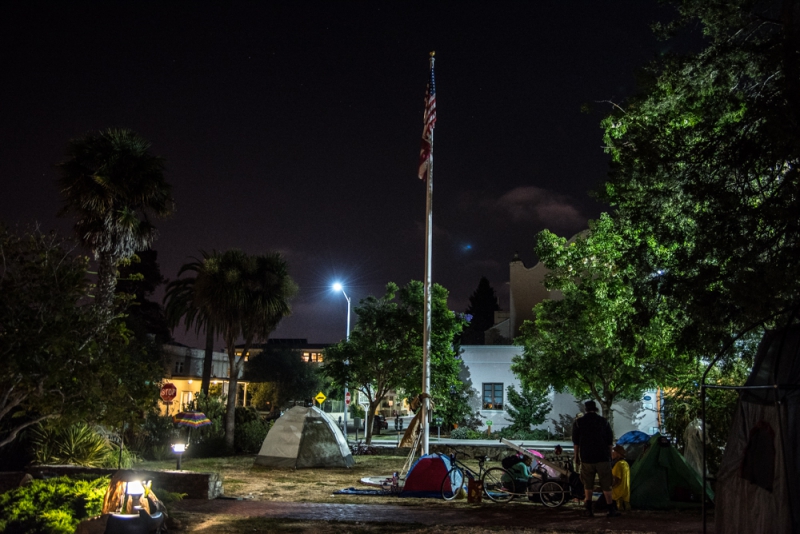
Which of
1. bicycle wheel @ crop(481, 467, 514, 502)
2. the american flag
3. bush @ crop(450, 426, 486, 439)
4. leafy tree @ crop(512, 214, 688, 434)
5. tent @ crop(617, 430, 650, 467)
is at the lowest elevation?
bicycle wheel @ crop(481, 467, 514, 502)

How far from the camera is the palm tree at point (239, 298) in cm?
2612

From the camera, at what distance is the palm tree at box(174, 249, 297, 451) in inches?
1029

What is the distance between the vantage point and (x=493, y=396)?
1459 inches

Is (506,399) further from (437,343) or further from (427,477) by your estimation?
(427,477)

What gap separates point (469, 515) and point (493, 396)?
1009 inches

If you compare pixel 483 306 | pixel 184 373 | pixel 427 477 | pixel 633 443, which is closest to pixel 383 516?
pixel 427 477

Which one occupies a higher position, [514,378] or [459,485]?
[514,378]

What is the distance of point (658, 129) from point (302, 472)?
14.6 meters

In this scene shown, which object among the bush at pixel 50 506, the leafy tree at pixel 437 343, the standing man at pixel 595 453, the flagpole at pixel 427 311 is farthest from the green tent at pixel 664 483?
the leafy tree at pixel 437 343

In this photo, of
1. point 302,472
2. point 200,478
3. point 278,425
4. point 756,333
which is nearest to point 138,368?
point 200,478

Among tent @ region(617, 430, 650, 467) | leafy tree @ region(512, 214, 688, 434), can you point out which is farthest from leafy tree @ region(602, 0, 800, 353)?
tent @ region(617, 430, 650, 467)

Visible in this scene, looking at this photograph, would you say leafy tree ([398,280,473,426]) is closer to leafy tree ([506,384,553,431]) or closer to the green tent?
leafy tree ([506,384,553,431])

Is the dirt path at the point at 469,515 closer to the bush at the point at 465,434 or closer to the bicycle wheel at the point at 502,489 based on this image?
the bicycle wheel at the point at 502,489

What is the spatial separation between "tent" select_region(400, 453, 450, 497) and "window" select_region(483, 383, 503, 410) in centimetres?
2187
